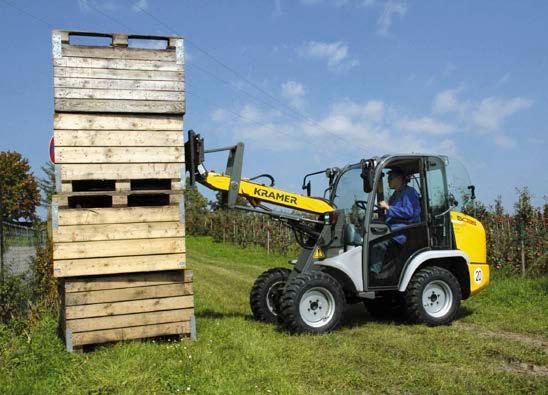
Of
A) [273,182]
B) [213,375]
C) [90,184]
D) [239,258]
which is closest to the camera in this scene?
[213,375]

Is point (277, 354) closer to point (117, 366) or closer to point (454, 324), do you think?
point (117, 366)

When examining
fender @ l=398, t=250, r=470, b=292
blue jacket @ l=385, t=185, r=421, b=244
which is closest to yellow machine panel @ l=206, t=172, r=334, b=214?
blue jacket @ l=385, t=185, r=421, b=244

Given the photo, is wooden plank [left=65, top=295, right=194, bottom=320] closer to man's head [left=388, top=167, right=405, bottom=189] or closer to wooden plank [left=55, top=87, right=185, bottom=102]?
wooden plank [left=55, top=87, right=185, bottom=102]

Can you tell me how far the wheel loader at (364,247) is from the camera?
6.37 meters

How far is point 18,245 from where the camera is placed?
305 inches

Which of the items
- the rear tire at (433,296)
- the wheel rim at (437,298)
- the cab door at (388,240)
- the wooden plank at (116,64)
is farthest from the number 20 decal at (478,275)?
the wooden plank at (116,64)

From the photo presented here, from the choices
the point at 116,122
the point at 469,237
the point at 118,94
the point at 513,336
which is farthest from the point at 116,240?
the point at 469,237

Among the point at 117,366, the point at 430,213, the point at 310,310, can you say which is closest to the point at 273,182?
the point at 310,310

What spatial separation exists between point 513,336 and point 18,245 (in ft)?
20.9

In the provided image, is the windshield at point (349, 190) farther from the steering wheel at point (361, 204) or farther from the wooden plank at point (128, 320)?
the wooden plank at point (128, 320)

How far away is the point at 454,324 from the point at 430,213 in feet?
4.60

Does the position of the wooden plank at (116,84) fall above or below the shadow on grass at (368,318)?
above

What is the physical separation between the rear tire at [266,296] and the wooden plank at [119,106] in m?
2.45

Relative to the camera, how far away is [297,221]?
7.04 meters
